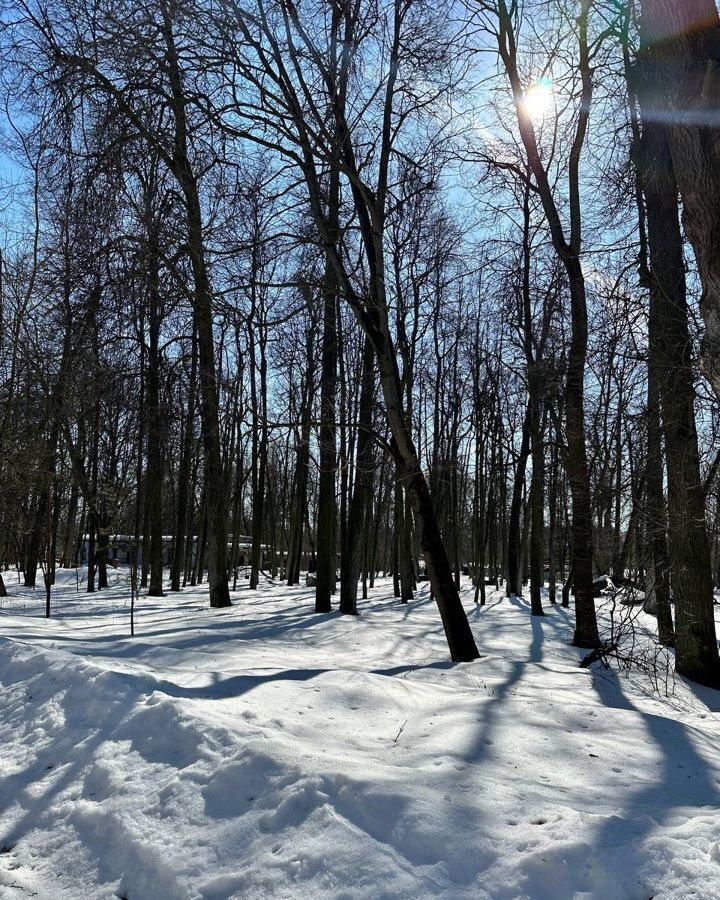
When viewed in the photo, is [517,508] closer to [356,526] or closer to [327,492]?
[356,526]

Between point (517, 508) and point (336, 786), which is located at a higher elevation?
point (517, 508)

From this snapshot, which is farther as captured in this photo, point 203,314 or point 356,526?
point 356,526

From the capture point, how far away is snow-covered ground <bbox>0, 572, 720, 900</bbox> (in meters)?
2.49

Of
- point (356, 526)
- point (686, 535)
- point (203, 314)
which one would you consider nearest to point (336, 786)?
point (686, 535)

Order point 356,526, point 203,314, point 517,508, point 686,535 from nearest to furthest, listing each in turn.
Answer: point 686,535, point 203,314, point 356,526, point 517,508

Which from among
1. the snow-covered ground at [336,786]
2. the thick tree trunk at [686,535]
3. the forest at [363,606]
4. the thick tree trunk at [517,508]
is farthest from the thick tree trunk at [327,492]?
the snow-covered ground at [336,786]

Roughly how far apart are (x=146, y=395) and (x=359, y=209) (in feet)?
38.7

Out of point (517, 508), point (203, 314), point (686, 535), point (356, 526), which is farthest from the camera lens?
point (517, 508)

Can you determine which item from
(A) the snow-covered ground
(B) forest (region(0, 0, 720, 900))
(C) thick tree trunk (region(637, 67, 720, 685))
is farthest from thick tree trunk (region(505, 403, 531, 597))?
(A) the snow-covered ground

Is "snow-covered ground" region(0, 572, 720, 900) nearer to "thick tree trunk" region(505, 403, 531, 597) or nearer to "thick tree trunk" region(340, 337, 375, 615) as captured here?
"thick tree trunk" region(340, 337, 375, 615)

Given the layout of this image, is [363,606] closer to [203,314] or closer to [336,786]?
[203,314]

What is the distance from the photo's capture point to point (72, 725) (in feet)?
14.6

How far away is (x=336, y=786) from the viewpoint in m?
3.06

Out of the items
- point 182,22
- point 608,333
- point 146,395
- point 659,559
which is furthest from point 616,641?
point 146,395
